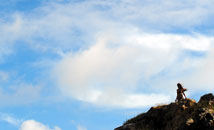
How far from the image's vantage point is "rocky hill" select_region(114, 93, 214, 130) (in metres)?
25.6

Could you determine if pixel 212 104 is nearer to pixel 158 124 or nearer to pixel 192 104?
pixel 192 104

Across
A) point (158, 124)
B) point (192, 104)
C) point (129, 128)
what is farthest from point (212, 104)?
point (129, 128)

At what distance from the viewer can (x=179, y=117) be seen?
28797 millimetres

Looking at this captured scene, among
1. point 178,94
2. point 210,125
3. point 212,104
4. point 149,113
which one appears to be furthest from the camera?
point 149,113

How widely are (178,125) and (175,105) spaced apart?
2394 mm

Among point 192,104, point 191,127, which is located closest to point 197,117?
point 191,127

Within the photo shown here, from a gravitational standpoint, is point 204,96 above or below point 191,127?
above

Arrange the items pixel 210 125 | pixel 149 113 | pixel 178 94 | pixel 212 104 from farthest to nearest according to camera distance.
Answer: pixel 149 113 < pixel 178 94 < pixel 212 104 < pixel 210 125

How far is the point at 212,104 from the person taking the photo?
27250 millimetres

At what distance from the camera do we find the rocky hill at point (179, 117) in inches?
1008

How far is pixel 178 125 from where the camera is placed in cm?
2819

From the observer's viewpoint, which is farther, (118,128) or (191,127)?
(118,128)

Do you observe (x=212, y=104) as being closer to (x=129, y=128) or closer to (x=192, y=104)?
(x=192, y=104)

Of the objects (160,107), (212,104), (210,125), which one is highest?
(160,107)
